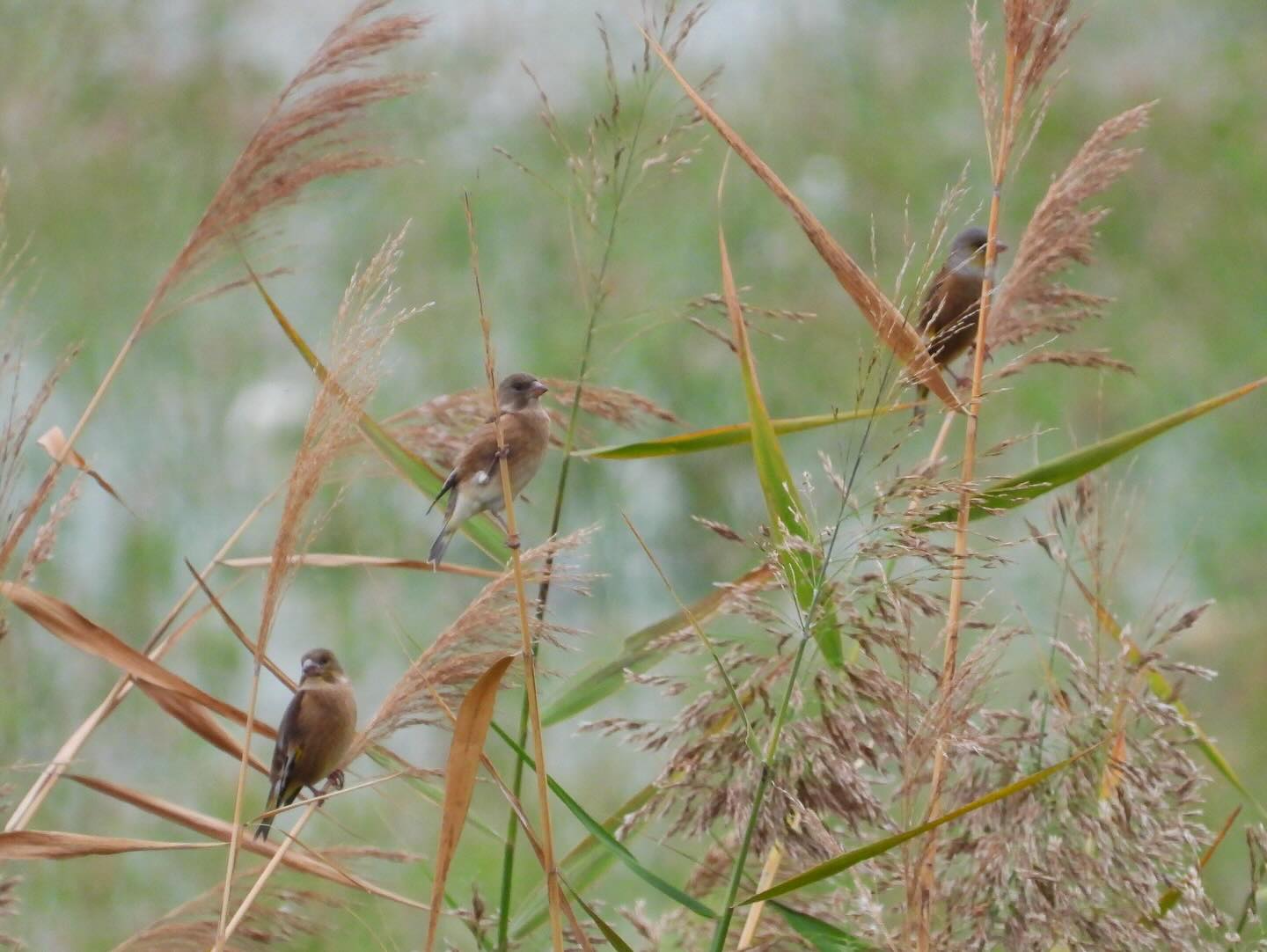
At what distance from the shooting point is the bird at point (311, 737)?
2.56 meters

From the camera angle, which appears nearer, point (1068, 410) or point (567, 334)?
point (567, 334)

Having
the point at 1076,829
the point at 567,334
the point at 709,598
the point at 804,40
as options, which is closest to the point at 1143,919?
the point at 1076,829

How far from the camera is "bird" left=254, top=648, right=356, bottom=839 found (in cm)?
256

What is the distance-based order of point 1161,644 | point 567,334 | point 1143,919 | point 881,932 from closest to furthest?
point 881,932 < point 1143,919 < point 1161,644 < point 567,334

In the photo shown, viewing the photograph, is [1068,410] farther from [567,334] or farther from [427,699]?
[427,699]

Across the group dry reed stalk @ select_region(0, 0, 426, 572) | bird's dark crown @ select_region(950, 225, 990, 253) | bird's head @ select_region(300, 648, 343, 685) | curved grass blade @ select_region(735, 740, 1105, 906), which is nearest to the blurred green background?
bird's dark crown @ select_region(950, 225, 990, 253)

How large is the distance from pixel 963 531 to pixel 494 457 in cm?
88

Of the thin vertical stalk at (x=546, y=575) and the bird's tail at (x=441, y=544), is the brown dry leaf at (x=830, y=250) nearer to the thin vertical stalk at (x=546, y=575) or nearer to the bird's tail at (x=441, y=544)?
the thin vertical stalk at (x=546, y=575)

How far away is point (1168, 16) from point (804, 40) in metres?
2.06

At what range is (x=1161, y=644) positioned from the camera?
2143mm

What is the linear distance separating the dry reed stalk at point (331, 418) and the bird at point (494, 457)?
0.45m

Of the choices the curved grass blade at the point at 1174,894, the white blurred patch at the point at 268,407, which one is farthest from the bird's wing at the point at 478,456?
the white blurred patch at the point at 268,407

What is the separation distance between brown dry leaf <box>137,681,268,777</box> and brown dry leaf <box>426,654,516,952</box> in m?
0.45

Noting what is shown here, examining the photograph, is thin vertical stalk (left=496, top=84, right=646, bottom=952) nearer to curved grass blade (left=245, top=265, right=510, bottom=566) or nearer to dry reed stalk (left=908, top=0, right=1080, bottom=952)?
curved grass blade (left=245, top=265, right=510, bottom=566)
